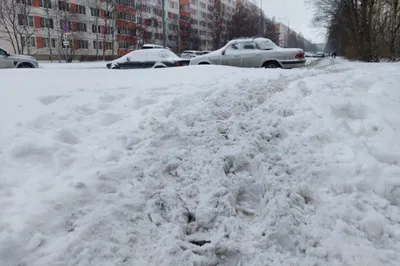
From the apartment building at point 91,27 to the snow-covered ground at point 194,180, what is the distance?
100 ft

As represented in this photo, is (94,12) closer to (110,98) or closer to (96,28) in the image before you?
(96,28)

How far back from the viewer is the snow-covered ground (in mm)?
2131

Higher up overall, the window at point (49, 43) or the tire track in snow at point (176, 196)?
the window at point (49, 43)

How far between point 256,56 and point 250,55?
0.25 m

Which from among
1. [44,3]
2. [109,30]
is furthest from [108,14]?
[44,3]

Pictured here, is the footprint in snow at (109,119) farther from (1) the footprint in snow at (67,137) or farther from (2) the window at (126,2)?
(2) the window at (126,2)

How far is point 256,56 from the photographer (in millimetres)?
11578

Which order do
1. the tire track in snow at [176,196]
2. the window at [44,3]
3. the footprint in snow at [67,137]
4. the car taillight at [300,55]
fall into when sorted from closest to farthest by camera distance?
the tire track in snow at [176,196]
the footprint in snow at [67,137]
the car taillight at [300,55]
the window at [44,3]

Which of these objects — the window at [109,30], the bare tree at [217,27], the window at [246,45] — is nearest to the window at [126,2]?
the window at [109,30]

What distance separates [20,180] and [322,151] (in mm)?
3161

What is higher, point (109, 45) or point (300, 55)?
point (109, 45)

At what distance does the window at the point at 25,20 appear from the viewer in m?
36.6

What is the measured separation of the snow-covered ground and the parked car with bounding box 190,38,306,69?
682cm

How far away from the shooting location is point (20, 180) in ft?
8.16
